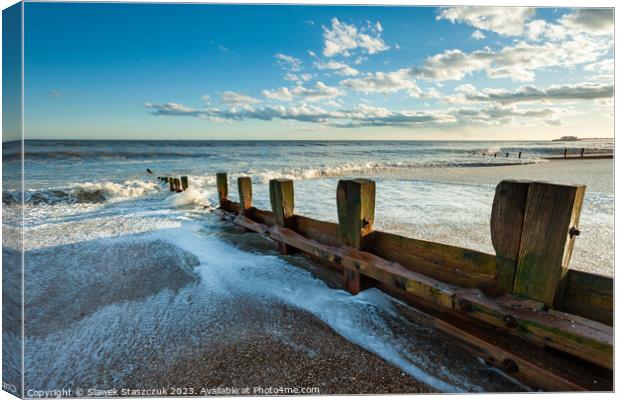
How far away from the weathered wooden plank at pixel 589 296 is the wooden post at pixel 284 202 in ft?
8.85

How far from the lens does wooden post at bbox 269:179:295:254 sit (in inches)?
155

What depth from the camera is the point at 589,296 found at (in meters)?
1.89

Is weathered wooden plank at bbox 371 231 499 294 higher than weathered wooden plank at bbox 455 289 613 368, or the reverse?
weathered wooden plank at bbox 371 231 499 294

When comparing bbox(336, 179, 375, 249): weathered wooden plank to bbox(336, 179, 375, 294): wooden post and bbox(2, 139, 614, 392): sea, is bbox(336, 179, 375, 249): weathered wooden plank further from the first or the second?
bbox(2, 139, 614, 392): sea

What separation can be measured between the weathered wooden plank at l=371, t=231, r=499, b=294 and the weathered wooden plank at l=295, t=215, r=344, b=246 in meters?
0.54

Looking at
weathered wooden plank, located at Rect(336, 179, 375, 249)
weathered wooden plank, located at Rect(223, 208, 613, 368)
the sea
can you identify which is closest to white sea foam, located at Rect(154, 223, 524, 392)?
the sea

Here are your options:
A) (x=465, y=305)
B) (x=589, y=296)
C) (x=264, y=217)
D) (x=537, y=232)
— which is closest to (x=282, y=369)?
(x=465, y=305)

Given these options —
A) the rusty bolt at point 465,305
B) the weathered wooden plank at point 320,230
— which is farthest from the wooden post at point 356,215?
the rusty bolt at point 465,305

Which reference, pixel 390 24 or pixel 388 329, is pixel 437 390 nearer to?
pixel 388 329

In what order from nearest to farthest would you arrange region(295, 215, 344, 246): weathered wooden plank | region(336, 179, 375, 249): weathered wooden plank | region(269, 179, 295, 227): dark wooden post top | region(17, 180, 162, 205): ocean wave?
region(336, 179, 375, 249): weathered wooden plank < region(295, 215, 344, 246): weathered wooden plank < region(269, 179, 295, 227): dark wooden post top < region(17, 180, 162, 205): ocean wave

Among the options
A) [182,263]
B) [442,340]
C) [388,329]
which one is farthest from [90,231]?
[442,340]

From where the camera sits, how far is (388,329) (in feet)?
8.12

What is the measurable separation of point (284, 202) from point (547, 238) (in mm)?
2673

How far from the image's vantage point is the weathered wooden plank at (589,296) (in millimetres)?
1828
